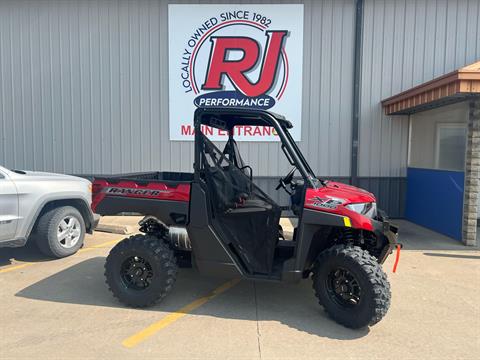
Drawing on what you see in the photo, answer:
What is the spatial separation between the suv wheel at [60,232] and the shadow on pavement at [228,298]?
63cm

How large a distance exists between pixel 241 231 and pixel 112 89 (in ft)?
22.0

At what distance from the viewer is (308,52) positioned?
8711 mm

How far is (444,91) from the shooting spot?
585cm

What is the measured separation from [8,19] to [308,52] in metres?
7.57

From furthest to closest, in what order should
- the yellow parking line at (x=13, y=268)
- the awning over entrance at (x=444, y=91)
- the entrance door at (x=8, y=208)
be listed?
the awning over entrance at (x=444, y=91)
the yellow parking line at (x=13, y=268)
the entrance door at (x=8, y=208)

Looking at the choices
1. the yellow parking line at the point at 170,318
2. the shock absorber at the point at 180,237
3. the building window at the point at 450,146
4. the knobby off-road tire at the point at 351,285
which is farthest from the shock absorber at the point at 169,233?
the building window at the point at 450,146

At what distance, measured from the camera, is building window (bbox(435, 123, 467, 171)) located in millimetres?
6852

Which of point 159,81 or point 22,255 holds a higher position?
point 159,81

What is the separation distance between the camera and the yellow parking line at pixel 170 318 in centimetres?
318

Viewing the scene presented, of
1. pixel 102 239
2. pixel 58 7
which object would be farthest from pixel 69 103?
pixel 102 239

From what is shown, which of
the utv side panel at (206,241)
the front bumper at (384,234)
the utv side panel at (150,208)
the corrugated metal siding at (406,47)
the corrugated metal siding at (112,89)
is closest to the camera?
the front bumper at (384,234)

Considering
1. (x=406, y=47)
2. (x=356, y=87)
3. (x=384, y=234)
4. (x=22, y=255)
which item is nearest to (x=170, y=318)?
(x=384, y=234)

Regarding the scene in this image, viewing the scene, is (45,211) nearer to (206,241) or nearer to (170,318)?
(170,318)

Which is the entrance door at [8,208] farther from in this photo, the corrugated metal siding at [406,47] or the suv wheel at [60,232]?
the corrugated metal siding at [406,47]
